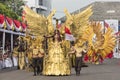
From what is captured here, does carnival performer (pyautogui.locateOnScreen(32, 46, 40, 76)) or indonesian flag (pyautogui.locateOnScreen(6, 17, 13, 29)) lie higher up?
indonesian flag (pyautogui.locateOnScreen(6, 17, 13, 29))

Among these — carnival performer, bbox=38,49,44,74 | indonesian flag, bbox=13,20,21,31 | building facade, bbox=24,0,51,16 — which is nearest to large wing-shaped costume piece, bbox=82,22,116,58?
indonesian flag, bbox=13,20,21,31

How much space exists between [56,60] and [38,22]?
230 centimetres

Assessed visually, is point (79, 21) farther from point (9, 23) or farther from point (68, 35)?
point (9, 23)

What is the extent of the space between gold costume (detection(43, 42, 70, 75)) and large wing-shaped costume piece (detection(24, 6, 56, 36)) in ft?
3.53

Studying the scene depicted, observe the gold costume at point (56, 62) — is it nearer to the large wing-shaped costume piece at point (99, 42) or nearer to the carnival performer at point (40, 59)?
the carnival performer at point (40, 59)

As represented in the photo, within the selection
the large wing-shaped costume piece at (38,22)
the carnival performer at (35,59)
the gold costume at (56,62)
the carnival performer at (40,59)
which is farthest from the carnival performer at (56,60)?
the large wing-shaped costume piece at (38,22)

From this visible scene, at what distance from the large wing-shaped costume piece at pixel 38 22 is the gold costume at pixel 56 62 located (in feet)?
3.53

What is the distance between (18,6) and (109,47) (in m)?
33.4

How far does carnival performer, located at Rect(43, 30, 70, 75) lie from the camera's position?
20281 millimetres

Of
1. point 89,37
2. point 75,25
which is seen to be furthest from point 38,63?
point 89,37

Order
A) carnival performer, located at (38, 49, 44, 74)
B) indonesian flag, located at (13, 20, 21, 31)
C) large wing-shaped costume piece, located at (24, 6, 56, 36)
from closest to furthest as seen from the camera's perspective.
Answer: carnival performer, located at (38, 49, 44, 74), large wing-shaped costume piece, located at (24, 6, 56, 36), indonesian flag, located at (13, 20, 21, 31)

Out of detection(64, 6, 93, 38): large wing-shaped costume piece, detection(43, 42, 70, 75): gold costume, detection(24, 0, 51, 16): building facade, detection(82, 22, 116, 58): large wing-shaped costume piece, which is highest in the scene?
detection(24, 0, 51, 16): building facade

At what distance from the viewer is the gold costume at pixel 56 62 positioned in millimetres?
20266

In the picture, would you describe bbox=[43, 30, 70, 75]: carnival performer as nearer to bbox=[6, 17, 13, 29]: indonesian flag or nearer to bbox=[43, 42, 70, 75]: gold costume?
bbox=[43, 42, 70, 75]: gold costume
